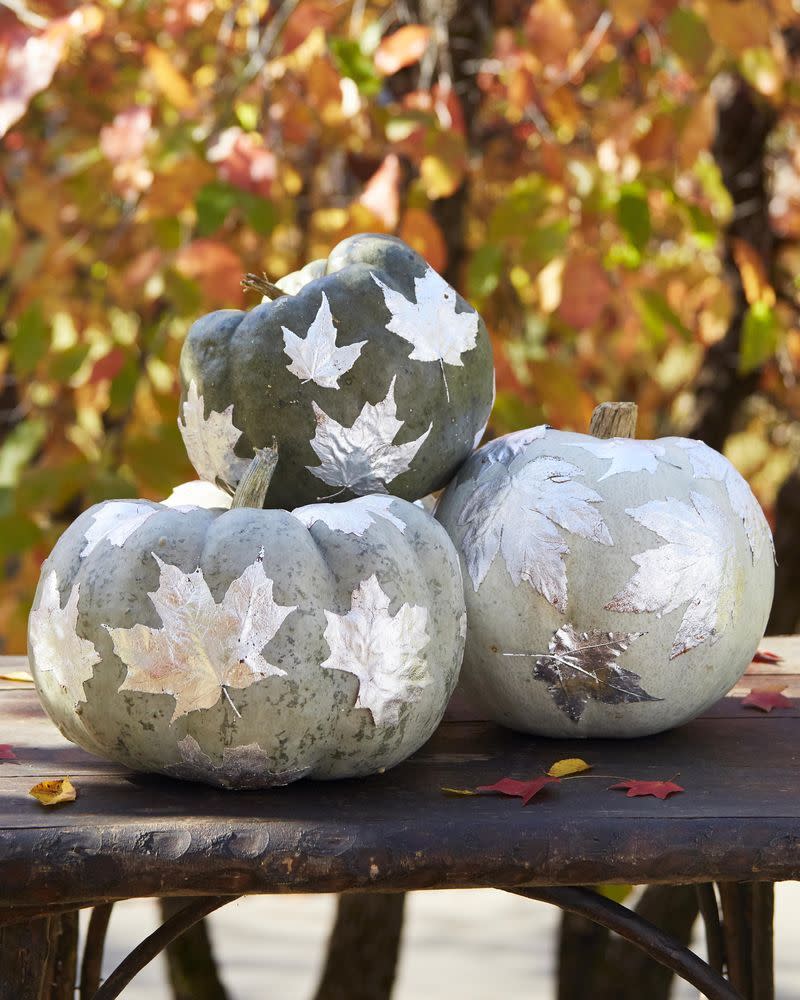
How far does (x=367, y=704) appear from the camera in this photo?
102 centimetres

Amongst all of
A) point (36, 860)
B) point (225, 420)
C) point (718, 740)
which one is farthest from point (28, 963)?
point (718, 740)

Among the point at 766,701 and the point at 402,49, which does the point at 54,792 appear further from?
the point at 402,49

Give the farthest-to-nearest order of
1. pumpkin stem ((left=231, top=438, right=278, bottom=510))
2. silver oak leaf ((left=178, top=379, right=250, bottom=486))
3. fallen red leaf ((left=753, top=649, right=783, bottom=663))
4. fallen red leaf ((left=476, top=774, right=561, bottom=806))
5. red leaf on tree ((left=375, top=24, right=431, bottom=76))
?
red leaf on tree ((left=375, top=24, right=431, bottom=76)), fallen red leaf ((left=753, top=649, right=783, bottom=663)), silver oak leaf ((left=178, top=379, right=250, bottom=486)), pumpkin stem ((left=231, top=438, right=278, bottom=510)), fallen red leaf ((left=476, top=774, right=561, bottom=806))

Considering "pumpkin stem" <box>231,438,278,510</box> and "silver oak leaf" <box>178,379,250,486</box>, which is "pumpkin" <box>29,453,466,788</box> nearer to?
"pumpkin stem" <box>231,438,278,510</box>

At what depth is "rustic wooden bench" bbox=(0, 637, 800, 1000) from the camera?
87cm

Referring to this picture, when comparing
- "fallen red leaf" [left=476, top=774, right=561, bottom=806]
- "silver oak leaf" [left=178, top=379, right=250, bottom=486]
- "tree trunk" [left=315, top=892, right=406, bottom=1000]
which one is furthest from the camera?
"tree trunk" [left=315, top=892, right=406, bottom=1000]

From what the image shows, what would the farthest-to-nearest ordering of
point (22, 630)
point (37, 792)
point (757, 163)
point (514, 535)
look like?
point (757, 163) < point (22, 630) < point (514, 535) < point (37, 792)

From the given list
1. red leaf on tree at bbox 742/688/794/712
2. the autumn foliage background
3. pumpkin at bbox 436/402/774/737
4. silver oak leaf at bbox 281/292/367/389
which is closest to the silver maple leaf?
pumpkin at bbox 436/402/774/737

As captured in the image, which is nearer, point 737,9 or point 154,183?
point 737,9

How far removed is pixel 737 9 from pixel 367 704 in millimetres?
1393

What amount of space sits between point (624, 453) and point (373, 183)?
107 centimetres

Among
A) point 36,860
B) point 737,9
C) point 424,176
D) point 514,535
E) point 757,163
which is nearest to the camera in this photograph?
point 36,860

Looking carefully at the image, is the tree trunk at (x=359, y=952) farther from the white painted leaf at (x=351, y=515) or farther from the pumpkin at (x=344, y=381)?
the white painted leaf at (x=351, y=515)

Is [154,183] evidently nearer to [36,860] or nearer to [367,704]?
[367,704]
